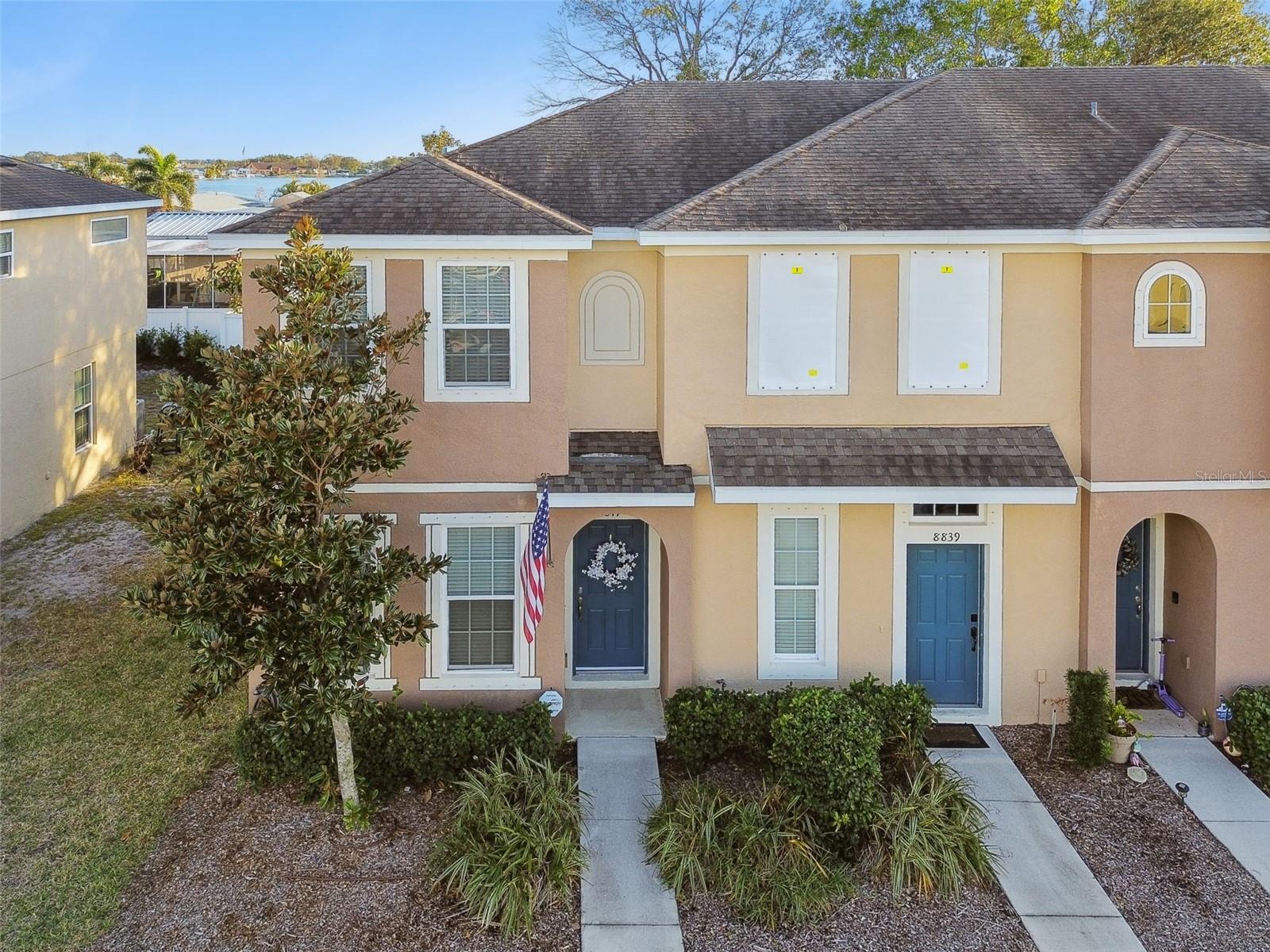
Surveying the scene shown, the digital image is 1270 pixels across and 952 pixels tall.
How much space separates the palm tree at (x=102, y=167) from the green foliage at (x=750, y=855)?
122ft

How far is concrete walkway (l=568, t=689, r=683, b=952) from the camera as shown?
8.14m

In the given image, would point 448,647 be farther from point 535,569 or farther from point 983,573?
point 983,573

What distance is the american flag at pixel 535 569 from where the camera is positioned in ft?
33.2

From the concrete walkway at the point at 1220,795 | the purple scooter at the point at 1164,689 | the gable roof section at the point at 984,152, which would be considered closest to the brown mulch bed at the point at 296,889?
the concrete walkway at the point at 1220,795

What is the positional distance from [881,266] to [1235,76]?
25.6 feet

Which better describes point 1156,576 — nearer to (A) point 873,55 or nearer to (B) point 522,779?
(B) point 522,779

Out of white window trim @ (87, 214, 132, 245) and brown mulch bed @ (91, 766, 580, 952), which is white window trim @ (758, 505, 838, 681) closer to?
brown mulch bed @ (91, 766, 580, 952)

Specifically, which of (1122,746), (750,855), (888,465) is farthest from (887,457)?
(750,855)

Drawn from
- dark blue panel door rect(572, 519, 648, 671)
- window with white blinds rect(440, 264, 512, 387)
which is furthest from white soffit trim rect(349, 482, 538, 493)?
dark blue panel door rect(572, 519, 648, 671)

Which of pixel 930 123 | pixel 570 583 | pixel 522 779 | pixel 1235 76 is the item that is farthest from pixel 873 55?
pixel 522 779

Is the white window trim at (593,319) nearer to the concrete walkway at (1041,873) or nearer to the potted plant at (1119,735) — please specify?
the concrete walkway at (1041,873)

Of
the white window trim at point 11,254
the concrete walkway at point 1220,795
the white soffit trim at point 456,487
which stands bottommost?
the concrete walkway at point 1220,795

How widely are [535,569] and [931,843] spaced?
449 centimetres

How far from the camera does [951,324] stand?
1134 cm
